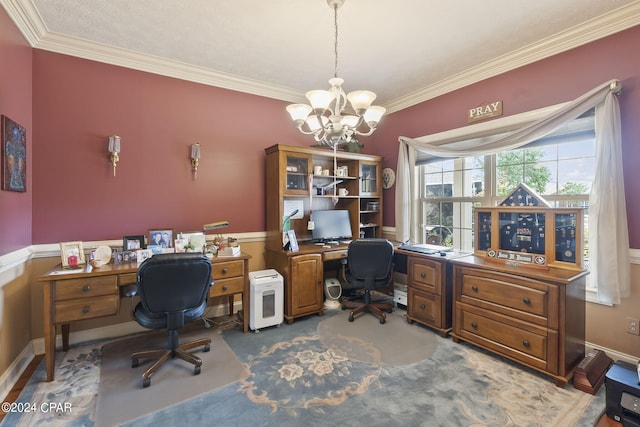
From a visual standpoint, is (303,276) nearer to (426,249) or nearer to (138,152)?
(426,249)

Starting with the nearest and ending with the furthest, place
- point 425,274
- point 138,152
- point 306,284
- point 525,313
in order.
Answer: point 525,313 < point 138,152 < point 425,274 < point 306,284

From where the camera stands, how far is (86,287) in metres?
2.30

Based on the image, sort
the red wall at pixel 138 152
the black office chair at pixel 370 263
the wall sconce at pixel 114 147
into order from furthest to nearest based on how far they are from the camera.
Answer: the black office chair at pixel 370 263
the wall sconce at pixel 114 147
the red wall at pixel 138 152

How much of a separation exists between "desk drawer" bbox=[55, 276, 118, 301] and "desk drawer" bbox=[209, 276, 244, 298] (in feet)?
2.61

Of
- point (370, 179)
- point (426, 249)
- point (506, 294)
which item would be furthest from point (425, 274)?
point (370, 179)

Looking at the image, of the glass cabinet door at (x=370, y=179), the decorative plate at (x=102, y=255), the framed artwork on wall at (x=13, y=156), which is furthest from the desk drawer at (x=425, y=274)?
the framed artwork on wall at (x=13, y=156)

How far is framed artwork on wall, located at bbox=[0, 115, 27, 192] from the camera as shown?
6.84 ft

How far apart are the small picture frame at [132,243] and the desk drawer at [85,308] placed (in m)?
0.52

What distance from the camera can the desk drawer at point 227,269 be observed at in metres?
2.86

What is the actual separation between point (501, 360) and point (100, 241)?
12.6ft

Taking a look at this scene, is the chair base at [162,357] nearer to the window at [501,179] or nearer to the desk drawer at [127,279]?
the desk drawer at [127,279]

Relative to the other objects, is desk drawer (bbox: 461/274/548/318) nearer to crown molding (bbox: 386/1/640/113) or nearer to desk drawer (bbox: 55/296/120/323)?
crown molding (bbox: 386/1/640/113)

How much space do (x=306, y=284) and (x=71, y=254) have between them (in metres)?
2.18

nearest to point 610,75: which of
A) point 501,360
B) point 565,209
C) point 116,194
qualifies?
point 565,209
